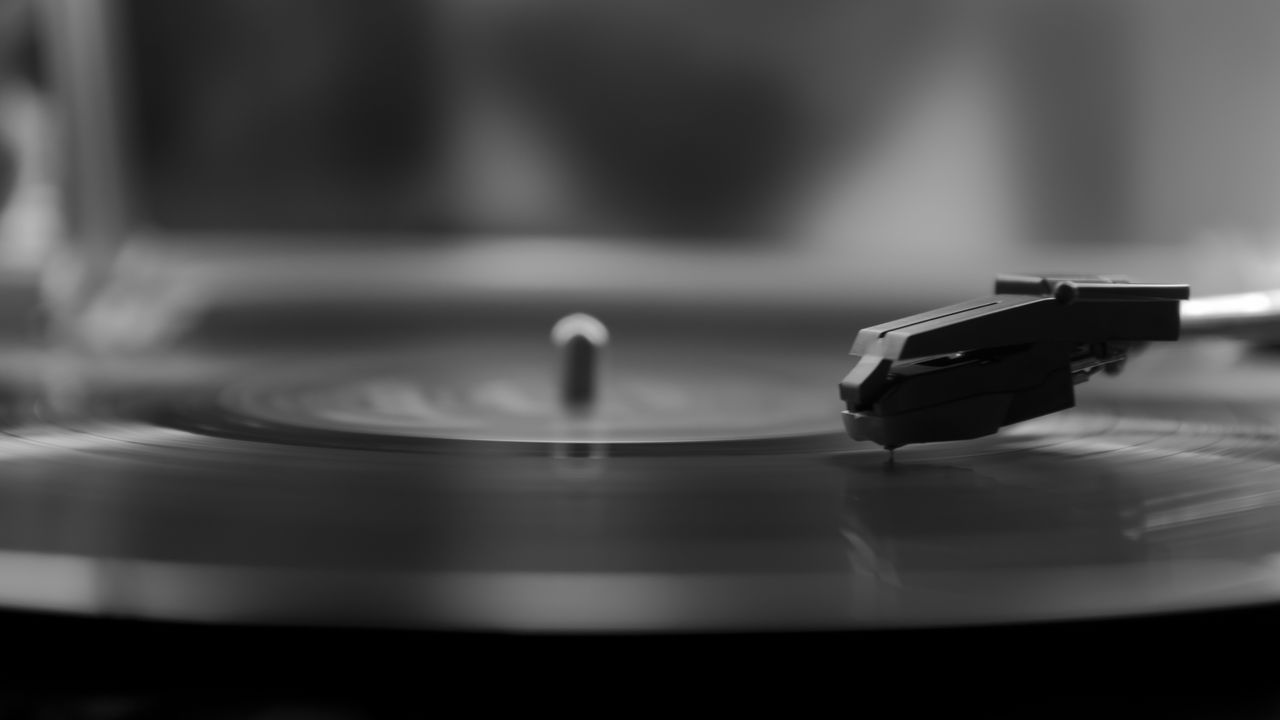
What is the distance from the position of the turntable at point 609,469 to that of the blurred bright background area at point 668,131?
0.41 ft

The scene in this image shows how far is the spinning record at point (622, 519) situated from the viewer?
0.35m

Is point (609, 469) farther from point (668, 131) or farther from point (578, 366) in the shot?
point (668, 131)

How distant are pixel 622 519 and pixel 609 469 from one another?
0.11 metres

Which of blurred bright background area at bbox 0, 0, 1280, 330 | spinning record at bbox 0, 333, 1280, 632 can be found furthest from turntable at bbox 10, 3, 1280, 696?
blurred bright background area at bbox 0, 0, 1280, 330

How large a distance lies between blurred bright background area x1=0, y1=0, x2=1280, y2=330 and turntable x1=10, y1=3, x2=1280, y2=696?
0.12 m

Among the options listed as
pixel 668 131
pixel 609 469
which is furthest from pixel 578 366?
pixel 668 131

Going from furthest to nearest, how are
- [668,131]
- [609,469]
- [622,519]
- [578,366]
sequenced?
1. [668,131]
2. [578,366]
3. [609,469]
4. [622,519]

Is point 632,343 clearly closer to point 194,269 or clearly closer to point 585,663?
point 194,269

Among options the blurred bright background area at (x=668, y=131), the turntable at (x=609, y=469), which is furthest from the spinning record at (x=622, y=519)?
the blurred bright background area at (x=668, y=131)

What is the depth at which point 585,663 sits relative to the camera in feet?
1.04

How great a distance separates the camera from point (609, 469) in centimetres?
57

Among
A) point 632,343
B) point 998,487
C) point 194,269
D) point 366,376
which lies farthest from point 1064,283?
point 194,269

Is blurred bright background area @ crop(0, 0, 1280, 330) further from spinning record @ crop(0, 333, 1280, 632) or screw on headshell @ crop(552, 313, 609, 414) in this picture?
spinning record @ crop(0, 333, 1280, 632)

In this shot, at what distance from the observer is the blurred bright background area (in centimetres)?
140
